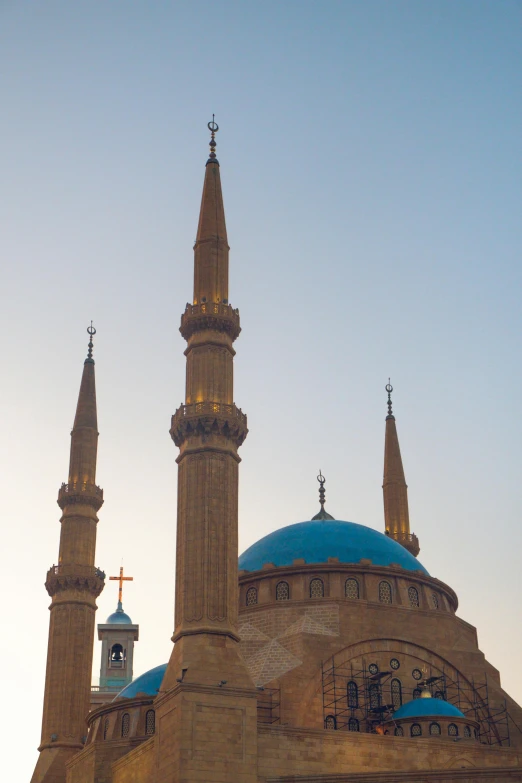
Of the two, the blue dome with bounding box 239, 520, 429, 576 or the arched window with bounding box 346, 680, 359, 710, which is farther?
the blue dome with bounding box 239, 520, 429, 576

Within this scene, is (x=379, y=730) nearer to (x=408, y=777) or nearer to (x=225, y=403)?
(x=408, y=777)

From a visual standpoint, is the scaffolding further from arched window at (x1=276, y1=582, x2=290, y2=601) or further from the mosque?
arched window at (x1=276, y1=582, x2=290, y2=601)

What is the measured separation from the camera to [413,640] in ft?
115

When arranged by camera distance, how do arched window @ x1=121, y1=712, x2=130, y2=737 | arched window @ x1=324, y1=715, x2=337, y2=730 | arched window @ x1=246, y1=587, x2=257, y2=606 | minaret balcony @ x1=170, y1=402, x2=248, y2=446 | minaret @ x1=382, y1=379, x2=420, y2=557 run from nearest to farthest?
minaret balcony @ x1=170, y1=402, x2=248, y2=446, arched window @ x1=324, y1=715, x2=337, y2=730, arched window @ x1=121, y1=712, x2=130, y2=737, arched window @ x1=246, y1=587, x2=257, y2=606, minaret @ x1=382, y1=379, x2=420, y2=557

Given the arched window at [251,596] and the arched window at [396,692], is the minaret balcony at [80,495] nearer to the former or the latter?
the arched window at [251,596]

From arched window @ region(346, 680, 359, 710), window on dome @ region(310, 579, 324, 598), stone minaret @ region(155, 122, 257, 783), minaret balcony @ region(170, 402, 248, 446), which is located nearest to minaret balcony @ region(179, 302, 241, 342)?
stone minaret @ region(155, 122, 257, 783)

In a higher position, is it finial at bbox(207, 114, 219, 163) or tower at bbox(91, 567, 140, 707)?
finial at bbox(207, 114, 219, 163)

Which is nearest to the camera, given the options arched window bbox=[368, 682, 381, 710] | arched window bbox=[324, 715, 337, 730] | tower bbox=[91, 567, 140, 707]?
arched window bbox=[324, 715, 337, 730]

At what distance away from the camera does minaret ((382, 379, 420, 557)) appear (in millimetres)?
45781

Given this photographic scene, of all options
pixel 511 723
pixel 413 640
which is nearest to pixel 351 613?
pixel 413 640

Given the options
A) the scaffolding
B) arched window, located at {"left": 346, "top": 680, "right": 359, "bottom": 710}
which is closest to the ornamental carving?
the scaffolding

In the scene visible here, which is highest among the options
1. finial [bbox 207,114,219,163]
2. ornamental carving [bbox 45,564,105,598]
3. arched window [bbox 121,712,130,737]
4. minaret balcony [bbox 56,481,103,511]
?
finial [bbox 207,114,219,163]

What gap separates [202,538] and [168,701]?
447 cm

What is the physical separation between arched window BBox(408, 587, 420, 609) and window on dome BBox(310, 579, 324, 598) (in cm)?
330
